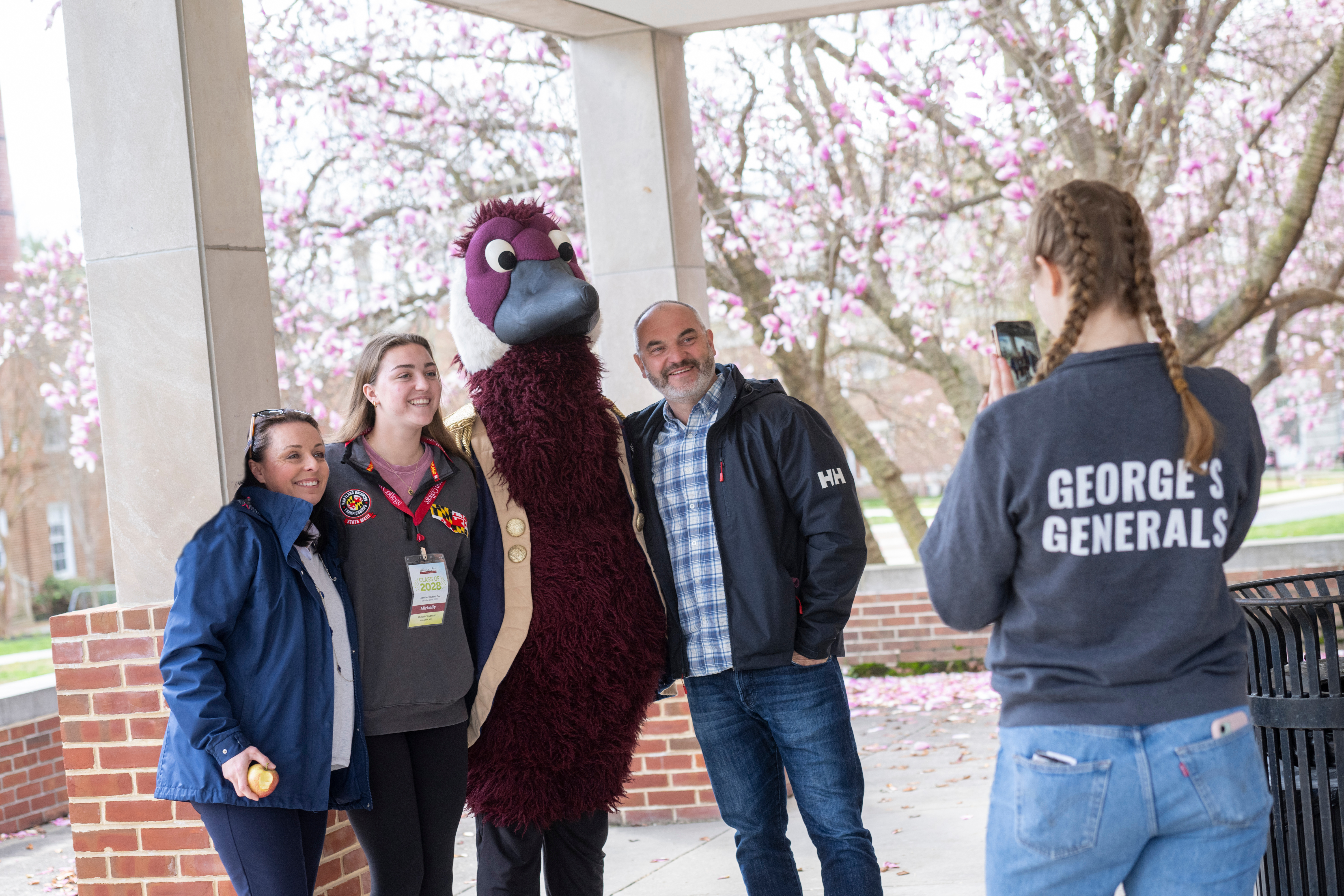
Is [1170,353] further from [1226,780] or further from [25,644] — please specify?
[25,644]

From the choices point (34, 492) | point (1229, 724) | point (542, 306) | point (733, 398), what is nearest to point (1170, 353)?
point (1229, 724)

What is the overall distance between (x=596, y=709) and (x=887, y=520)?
21.1m

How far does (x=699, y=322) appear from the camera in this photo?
3189 mm

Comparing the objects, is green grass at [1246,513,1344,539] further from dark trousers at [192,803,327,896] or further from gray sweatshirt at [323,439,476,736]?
dark trousers at [192,803,327,896]

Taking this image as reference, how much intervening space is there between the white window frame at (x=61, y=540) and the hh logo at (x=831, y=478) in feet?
69.3

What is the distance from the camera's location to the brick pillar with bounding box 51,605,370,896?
128 inches

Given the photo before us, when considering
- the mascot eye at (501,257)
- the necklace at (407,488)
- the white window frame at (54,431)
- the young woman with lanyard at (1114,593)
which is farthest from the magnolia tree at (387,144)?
the white window frame at (54,431)

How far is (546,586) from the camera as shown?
117 inches

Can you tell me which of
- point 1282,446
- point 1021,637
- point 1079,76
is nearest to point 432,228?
point 1079,76

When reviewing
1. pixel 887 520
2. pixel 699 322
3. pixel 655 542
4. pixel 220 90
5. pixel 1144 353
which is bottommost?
pixel 887 520

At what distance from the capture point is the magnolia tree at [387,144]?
27.4 ft

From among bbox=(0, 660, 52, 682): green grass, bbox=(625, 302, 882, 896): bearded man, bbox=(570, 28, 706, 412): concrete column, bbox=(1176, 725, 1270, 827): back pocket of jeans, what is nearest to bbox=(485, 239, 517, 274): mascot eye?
bbox=(625, 302, 882, 896): bearded man

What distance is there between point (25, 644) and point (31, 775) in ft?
38.5

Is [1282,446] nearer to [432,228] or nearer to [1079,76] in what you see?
[1079,76]
